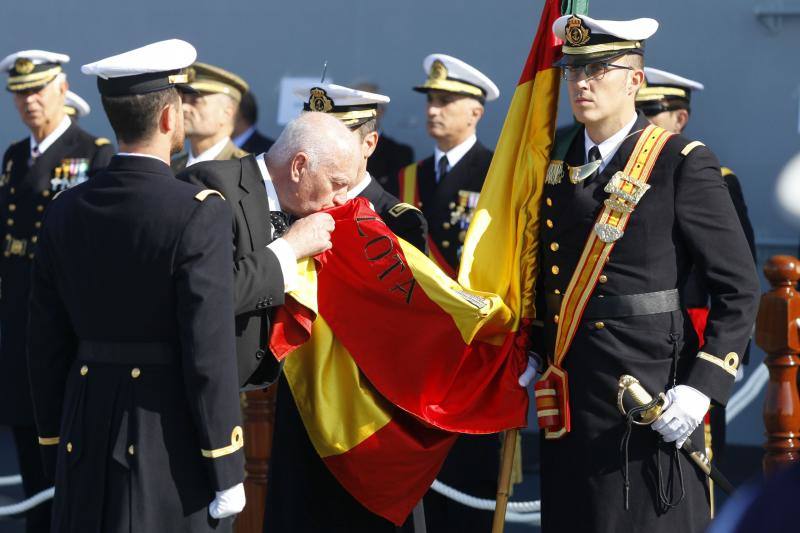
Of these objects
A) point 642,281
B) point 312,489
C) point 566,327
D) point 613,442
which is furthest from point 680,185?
point 312,489

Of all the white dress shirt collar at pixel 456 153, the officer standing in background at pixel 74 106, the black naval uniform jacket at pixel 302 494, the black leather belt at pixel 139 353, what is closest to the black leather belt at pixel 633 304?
the black naval uniform jacket at pixel 302 494

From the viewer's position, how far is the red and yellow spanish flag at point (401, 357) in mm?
3949

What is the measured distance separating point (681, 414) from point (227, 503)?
1334 mm

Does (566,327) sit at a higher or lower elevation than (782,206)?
lower

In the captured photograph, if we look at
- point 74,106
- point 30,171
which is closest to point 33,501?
point 30,171

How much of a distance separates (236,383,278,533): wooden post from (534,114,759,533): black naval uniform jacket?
1.66 m

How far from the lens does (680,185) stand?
12.0 ft

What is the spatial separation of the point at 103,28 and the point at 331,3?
176 centimetres

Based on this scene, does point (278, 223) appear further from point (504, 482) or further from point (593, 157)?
point (504, 482)

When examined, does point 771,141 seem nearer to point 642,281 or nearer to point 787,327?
point 787,327

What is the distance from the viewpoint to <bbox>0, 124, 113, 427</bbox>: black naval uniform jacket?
6.16 metres

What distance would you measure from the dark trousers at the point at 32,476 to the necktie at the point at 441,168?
236 centimetres

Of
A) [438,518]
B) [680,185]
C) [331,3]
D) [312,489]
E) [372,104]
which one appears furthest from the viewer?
[331,3]

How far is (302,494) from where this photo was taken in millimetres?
4012
